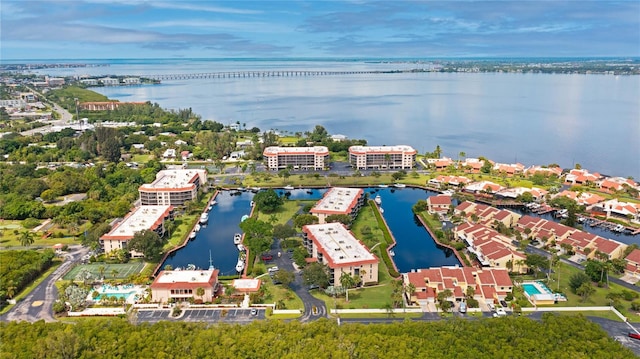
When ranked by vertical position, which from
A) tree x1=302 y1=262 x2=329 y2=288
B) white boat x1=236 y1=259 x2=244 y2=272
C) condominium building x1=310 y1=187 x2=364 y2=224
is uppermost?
condominium building x1=310 y1=187 x2=364 y2=224

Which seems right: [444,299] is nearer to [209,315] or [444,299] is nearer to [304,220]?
[209,315]

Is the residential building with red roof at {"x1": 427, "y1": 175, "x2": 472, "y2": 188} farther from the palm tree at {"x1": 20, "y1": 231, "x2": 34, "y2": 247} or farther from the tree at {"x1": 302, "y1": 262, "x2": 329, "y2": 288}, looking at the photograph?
the palm tree at {"x1": 20, "y1": 231, "x2": 34, "y2": 247}

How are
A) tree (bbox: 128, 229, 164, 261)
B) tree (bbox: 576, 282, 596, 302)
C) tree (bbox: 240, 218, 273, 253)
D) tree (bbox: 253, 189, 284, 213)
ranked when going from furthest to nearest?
tree (bbox: 253, 189, 284, 213)
tree (bbox: 128, 229, 164, 261)
tree (bbox: 240, 218, 273, 253)
tree (bbox: 576, 282, 596, 302)

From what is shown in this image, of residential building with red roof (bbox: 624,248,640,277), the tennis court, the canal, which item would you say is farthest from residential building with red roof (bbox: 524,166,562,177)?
the tennis court

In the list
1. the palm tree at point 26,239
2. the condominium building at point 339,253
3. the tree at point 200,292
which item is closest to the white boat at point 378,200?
the condominium building at point 339,253

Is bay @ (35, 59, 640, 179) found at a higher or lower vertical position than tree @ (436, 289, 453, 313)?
higher

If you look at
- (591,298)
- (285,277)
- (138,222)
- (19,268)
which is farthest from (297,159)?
(591,298)

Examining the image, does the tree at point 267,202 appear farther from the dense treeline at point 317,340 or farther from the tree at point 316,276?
the dense treeline at point 317,340
